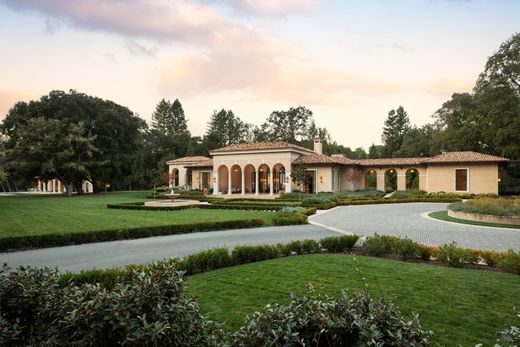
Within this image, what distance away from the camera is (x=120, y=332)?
2.54m

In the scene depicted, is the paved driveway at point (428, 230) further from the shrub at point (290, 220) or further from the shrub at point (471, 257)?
the shrub at point (471, 257)

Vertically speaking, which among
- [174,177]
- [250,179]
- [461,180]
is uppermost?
[174,177]

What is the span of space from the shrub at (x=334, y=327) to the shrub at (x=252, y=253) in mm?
6207

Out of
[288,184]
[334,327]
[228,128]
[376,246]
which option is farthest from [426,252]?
[228,128]

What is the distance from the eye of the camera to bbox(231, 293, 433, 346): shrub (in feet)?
7.93

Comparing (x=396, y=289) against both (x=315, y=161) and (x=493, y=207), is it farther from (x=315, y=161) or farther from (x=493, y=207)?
(x=315, y=161)

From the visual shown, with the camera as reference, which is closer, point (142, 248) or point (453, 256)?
point (453, 256)

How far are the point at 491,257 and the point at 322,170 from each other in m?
28.3

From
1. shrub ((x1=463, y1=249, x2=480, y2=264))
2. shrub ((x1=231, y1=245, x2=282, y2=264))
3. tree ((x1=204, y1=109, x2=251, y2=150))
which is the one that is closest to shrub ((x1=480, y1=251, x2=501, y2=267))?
shrub ((x1=463, y1=249, x2=480, y2=264))

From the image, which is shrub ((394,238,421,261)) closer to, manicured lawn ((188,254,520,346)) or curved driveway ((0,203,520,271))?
manicured lawn ((188,254,520,346))

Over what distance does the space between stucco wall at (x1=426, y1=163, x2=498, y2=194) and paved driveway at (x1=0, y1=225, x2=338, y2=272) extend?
2486cm

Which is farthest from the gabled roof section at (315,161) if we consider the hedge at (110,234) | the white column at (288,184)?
the hedge at (110,234)

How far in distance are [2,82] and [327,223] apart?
24.1 metres

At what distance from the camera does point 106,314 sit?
2600 millimetres
